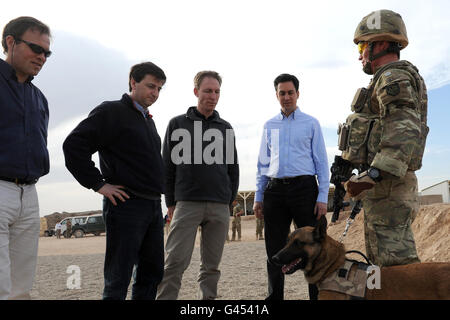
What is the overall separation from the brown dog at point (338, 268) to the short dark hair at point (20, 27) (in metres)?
2.96

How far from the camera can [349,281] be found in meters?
3.25

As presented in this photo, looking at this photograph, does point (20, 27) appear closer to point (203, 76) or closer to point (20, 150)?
point (20, 150)

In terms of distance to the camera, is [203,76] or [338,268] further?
[203,76]

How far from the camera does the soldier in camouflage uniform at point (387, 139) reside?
115 inches

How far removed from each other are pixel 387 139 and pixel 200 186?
2.06 m

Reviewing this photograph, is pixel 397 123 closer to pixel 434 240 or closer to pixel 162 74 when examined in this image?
pixel 162 74

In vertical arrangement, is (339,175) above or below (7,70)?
below

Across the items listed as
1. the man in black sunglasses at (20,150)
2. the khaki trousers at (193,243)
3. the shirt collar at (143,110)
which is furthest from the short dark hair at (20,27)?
the khaki trousers at (193,243)

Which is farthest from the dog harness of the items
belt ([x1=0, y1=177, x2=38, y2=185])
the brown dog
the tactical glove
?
belt ([x1=0, y1=177, x2=38, y2=185])

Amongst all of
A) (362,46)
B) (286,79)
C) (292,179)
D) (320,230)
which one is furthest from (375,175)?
(286,79)

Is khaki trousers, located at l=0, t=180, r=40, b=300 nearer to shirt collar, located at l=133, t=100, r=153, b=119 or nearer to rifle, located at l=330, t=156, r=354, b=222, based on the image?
shirt collar, located at l=133, t=100, r=153, b=119

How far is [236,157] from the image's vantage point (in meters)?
4.77

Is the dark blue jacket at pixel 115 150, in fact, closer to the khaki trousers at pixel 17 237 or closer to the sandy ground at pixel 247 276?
the khaki trousers at pixel 17 237

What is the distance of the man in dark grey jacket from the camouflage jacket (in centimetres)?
159
